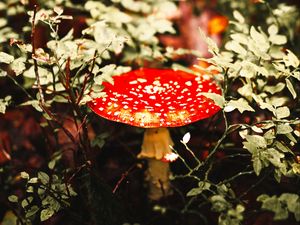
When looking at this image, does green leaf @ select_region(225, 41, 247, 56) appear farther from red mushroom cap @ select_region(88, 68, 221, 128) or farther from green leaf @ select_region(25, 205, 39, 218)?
green leaf @ select_region(25, 205, 39, 218)

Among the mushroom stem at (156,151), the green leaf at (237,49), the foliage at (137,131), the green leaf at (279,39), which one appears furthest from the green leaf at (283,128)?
the mushroom stem at (156,151)

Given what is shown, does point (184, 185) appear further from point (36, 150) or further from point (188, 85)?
point (36, 150)

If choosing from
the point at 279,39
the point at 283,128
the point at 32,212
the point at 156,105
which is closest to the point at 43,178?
the point at 32,212

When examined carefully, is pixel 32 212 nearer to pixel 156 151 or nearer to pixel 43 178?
pixel 43 178

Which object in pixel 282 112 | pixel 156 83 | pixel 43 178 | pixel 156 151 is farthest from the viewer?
pixel 156 151

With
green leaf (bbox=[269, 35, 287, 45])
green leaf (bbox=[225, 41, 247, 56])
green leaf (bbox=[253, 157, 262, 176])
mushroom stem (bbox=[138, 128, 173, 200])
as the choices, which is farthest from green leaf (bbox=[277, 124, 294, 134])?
mushroom stem (bbox=[138, 128, 173, 200])
